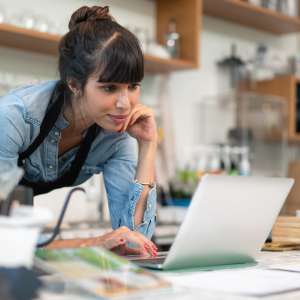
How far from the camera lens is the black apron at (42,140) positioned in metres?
1.60

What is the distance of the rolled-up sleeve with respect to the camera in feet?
5.52

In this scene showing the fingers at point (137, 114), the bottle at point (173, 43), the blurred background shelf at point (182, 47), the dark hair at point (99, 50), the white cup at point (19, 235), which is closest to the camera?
the white cup at point (19, 235)

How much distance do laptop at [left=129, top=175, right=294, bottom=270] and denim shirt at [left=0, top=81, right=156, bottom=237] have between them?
0.44 m

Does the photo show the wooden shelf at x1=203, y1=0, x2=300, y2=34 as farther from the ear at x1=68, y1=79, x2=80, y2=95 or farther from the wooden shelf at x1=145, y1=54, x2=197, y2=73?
the ear at x1=68, y1=79, x2=80, y2=95

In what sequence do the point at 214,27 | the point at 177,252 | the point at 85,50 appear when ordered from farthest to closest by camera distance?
the point at 214,27 → the point at 85,50 → the point at 177,252

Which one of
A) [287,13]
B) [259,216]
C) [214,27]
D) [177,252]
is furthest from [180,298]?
[287,13]

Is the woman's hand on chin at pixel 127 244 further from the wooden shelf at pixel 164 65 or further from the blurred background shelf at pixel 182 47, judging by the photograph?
the wooden shelf at pixel 164 65

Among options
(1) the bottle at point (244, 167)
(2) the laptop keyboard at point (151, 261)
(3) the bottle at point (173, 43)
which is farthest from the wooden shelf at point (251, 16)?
(2) the laptop keyboard at point (151, 261)

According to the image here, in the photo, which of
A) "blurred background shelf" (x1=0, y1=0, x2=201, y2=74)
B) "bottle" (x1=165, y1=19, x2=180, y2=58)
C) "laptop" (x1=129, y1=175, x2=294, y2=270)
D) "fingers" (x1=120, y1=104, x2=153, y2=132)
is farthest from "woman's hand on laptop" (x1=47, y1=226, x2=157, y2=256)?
"bottle" (x1=165, y1=19, x2=180, y2=58)

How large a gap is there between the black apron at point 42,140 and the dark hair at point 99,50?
6 cm

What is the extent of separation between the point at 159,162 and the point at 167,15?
83 cm

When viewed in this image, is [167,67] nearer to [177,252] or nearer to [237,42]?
[237,42]

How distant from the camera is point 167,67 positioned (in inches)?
128

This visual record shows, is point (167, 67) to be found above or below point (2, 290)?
above
